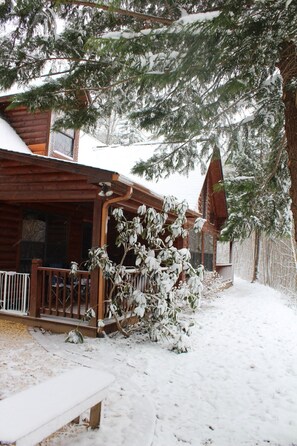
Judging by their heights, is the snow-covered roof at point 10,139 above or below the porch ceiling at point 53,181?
above

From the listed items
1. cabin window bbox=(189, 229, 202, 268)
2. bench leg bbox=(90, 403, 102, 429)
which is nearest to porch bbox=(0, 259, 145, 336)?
bench leg bbox=(90, 403, 102, 429)

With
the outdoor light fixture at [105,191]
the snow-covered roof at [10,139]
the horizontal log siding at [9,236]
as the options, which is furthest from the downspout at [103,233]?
the horizontal log siding at [9,236]

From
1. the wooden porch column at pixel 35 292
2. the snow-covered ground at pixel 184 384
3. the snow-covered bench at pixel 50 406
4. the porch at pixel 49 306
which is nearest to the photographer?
the snow-covered bench at pixel 50 406

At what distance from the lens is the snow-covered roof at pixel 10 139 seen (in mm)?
8689

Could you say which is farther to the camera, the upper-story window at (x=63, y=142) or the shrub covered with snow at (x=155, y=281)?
the upper-story window at (x=63, y=142)

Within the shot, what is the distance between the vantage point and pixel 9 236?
9.10 m

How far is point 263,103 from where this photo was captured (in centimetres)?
493

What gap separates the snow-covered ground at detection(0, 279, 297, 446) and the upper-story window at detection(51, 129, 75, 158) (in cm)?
516

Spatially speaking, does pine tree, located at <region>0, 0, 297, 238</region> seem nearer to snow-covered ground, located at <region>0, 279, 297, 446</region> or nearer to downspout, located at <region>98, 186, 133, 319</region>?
downspout, located at <region>98, 186, 133, 319</region>

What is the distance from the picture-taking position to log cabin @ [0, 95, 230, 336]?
21.9 feet

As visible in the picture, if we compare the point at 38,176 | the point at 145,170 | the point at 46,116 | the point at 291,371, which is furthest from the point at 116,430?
the point at 46,116

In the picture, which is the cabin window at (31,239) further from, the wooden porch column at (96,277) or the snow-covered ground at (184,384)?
the wooden porch column at (96,277)

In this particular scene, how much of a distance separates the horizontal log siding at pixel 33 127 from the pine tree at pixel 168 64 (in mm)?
3327

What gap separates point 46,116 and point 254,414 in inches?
328
